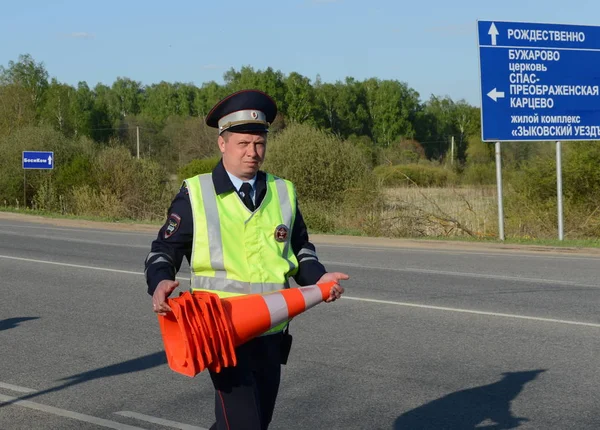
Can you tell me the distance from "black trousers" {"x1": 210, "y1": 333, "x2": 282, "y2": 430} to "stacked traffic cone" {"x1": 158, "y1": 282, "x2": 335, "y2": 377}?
0.30ft

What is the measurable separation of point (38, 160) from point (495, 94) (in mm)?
23716

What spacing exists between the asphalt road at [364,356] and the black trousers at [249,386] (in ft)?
7.00

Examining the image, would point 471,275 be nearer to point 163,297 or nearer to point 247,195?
point 247,195

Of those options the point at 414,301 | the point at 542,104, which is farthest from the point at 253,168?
the point at 542,104

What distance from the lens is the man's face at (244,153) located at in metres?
3.82

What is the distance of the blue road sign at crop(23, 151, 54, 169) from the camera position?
3912 cm

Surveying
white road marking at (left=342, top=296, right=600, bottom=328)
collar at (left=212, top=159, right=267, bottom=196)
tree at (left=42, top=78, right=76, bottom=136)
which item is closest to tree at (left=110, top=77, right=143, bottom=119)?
tree at (left=42, top=78, right=76, bottom=136)

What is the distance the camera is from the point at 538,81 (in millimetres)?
21094

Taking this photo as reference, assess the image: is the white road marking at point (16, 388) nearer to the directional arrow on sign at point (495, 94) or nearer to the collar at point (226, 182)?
the collar at point (226, 182)

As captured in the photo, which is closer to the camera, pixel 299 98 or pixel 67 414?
pixel 67 414

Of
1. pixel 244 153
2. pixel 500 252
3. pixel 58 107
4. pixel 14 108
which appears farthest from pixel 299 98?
pixel 244 153

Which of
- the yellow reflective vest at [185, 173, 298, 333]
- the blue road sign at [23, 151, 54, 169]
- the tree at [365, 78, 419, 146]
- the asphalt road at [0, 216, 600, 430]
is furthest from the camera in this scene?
the tree at [365, 78, 419, 146]

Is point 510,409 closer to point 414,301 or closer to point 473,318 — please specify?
point 473,318

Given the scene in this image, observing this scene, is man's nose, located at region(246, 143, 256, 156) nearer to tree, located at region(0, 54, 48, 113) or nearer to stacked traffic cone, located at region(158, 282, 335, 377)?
stacked traffic cone, located at region(158, 282, 335, 377)
